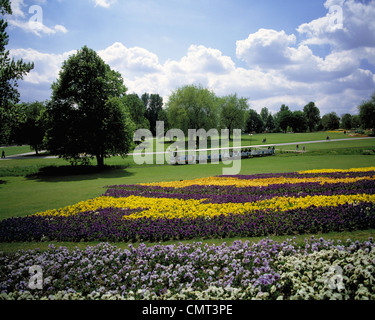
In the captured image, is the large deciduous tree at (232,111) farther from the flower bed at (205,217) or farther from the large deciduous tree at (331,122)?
the large deciduous tree at (331,122)

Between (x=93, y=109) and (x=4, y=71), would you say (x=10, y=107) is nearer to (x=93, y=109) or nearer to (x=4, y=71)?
(x=4, y=71)

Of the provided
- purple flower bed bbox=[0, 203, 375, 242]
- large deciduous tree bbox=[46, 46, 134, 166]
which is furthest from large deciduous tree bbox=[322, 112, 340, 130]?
purple flower bed bbox=[0, 203, 375, 242]

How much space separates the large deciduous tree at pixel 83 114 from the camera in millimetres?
27422

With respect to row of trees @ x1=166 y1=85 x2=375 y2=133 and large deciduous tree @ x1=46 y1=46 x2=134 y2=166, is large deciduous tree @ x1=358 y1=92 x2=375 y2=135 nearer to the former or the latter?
row of trees @ x1=166 y1=85 x2=375 y2=133

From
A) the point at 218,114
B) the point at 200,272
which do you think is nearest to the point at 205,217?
the point at 200,272

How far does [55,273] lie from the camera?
5871 millimetres

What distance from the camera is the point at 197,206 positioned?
11141mm

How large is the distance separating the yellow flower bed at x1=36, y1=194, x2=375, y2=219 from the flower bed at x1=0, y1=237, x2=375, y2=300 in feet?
9.72

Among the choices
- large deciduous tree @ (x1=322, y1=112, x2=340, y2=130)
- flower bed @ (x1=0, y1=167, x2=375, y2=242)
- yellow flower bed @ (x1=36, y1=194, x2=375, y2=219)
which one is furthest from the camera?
large deciduous tree @ (x1=322, y1=112, x2=340, y2=130)

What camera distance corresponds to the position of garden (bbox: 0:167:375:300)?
15.9 feet

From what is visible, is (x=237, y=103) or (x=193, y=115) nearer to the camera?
(x=193, y=115)

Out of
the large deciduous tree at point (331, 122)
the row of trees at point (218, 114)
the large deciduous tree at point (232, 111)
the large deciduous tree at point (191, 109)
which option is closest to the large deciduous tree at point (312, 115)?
the large deciduous tree at point (331, 122)
